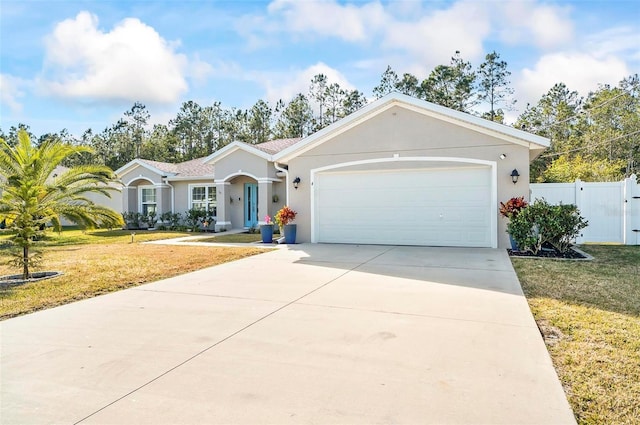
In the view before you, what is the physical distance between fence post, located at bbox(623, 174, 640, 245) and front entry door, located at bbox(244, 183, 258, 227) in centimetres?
1476

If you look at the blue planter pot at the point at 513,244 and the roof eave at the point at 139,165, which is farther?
the roof eave at the point at 139,165

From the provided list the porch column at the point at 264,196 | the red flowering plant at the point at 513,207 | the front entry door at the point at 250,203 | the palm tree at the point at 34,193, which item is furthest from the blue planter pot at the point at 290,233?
the front entry door at the point at 250,203

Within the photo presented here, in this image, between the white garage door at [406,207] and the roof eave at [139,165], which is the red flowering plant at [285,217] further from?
the roof eave at [139,165]

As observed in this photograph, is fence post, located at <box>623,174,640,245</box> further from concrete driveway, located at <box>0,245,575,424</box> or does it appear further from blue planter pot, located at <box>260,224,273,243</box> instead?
blue planter pot, located at <box>260,224,273,243</box>

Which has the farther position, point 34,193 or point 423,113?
point 423,113

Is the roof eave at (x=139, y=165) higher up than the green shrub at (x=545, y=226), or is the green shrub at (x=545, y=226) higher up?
the roof eave at (x=139, y=165)

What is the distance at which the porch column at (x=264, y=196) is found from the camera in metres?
18.0

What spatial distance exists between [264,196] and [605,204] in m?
12.8

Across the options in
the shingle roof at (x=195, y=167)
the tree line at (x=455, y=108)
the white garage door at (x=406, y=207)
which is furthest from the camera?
the tree line at (x=455, y=108)

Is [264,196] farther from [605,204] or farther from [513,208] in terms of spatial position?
[605,204]

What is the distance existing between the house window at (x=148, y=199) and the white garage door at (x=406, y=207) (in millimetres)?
12814

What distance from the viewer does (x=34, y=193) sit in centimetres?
766

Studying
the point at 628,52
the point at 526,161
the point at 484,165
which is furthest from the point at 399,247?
the point at 628,52

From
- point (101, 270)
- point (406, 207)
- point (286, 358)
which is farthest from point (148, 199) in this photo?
point (286, 358)
